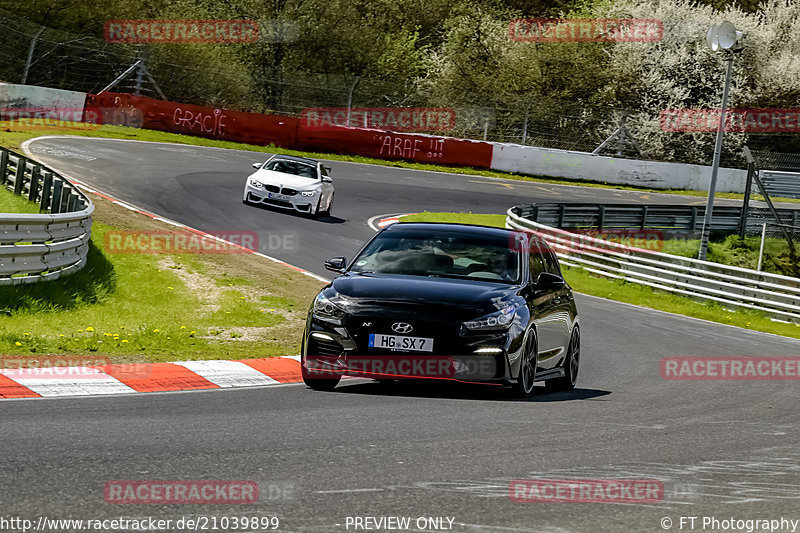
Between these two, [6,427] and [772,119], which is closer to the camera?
[6,427]

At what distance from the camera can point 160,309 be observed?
15.3 metres

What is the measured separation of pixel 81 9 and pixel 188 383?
40.8m

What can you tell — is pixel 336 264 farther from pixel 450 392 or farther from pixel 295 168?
pixel 295 168

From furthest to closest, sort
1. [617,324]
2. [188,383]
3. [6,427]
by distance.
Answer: [617,324] < [188,383] < [6,427]

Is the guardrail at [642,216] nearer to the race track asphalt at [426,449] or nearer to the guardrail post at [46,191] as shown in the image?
the guardrail post at [46,191]

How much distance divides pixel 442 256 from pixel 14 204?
44.1ft

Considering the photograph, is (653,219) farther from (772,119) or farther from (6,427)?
(6,427)

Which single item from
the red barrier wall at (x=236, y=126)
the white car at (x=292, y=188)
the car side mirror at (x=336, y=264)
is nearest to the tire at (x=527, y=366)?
the car side mirror at (x=336, y=264)

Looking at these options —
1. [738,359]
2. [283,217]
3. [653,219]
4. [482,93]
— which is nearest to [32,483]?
[738,359]

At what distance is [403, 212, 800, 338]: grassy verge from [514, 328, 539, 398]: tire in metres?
14.6

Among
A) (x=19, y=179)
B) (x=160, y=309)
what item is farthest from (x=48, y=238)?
(x=19, y=179)

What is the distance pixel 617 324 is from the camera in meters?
19.0

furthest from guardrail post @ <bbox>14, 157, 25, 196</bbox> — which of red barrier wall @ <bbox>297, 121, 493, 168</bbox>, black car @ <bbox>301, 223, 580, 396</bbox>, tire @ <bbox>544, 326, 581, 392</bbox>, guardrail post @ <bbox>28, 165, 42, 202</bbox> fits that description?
red barrier wall @ <bbox>297, 121, 493, 168</bbox>

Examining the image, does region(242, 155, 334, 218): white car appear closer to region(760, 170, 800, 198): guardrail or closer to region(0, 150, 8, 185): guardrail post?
region(0, 150, 8, 185): guardrail post
